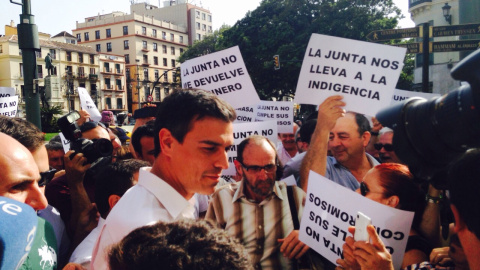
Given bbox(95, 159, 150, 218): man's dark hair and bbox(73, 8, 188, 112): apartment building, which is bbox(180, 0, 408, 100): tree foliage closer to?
bbox(95, 159, 150, 218): man's dark hair

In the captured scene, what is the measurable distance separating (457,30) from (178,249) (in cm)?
1002

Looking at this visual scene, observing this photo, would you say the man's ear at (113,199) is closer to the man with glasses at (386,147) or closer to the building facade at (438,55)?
the man with glasses at (386,147)

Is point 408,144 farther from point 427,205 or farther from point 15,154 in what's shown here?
point 15,154

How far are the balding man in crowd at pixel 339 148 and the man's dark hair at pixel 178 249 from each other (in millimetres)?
2326

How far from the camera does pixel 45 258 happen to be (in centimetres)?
201

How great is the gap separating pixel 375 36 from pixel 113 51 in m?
73.4

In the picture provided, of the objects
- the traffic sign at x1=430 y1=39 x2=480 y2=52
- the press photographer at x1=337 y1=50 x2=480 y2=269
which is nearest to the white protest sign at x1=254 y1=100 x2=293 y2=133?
the press photographer at x1=337 y1=50 x2=480 y2=269

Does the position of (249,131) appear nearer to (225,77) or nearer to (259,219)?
(225,77)

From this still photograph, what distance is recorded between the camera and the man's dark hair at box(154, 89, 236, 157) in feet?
6.03

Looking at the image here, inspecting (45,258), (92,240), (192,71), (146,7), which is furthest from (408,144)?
(146,7)

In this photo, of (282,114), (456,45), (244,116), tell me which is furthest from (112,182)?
(456,45)

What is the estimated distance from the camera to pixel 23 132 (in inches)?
98.5

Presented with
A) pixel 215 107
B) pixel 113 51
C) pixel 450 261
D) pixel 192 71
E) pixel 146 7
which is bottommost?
pixel 450 261

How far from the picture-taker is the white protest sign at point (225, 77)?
450 centimetres
